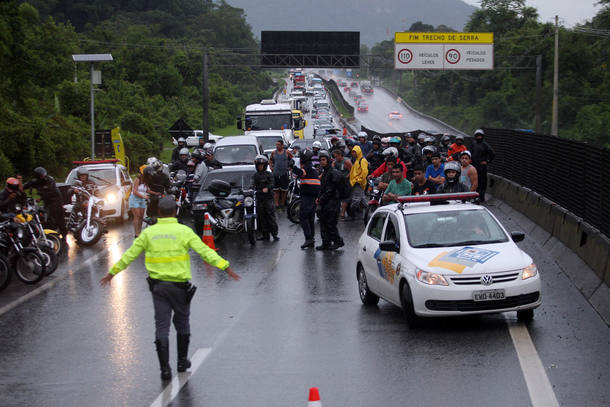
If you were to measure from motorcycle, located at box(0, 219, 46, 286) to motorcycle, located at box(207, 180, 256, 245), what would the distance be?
190 inches

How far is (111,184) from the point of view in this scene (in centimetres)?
2306

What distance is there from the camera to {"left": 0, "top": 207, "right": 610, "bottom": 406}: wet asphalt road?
7887 mm

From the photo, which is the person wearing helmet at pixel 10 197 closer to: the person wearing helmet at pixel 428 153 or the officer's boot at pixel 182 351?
the officer's boot at pixel 182 351

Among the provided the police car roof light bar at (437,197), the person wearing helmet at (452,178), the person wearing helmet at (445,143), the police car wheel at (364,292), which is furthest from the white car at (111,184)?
the police car roof light bar at (437,197)

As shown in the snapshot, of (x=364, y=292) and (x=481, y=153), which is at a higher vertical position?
(x=481, y=153)

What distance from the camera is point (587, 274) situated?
43.3 feet

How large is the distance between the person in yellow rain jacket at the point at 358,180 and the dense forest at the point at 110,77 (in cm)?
1571

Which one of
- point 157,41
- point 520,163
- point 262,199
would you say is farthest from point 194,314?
point 157,41

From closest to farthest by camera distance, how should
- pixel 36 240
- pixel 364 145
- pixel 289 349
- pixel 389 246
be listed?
pixel 289 349 → pixel 389 246 → pixel 36 240 → pixel 364 145

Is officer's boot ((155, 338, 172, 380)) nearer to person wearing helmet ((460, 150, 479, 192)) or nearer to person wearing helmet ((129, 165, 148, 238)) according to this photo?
person wearing helmet ((460, 150, 479, 192))

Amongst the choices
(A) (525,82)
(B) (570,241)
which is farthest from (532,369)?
(A) (525,82)

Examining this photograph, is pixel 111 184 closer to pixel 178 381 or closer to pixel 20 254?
Result: pixel 20 254

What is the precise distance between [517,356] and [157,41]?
10003 centimetres

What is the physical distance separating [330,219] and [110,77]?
7331cm
